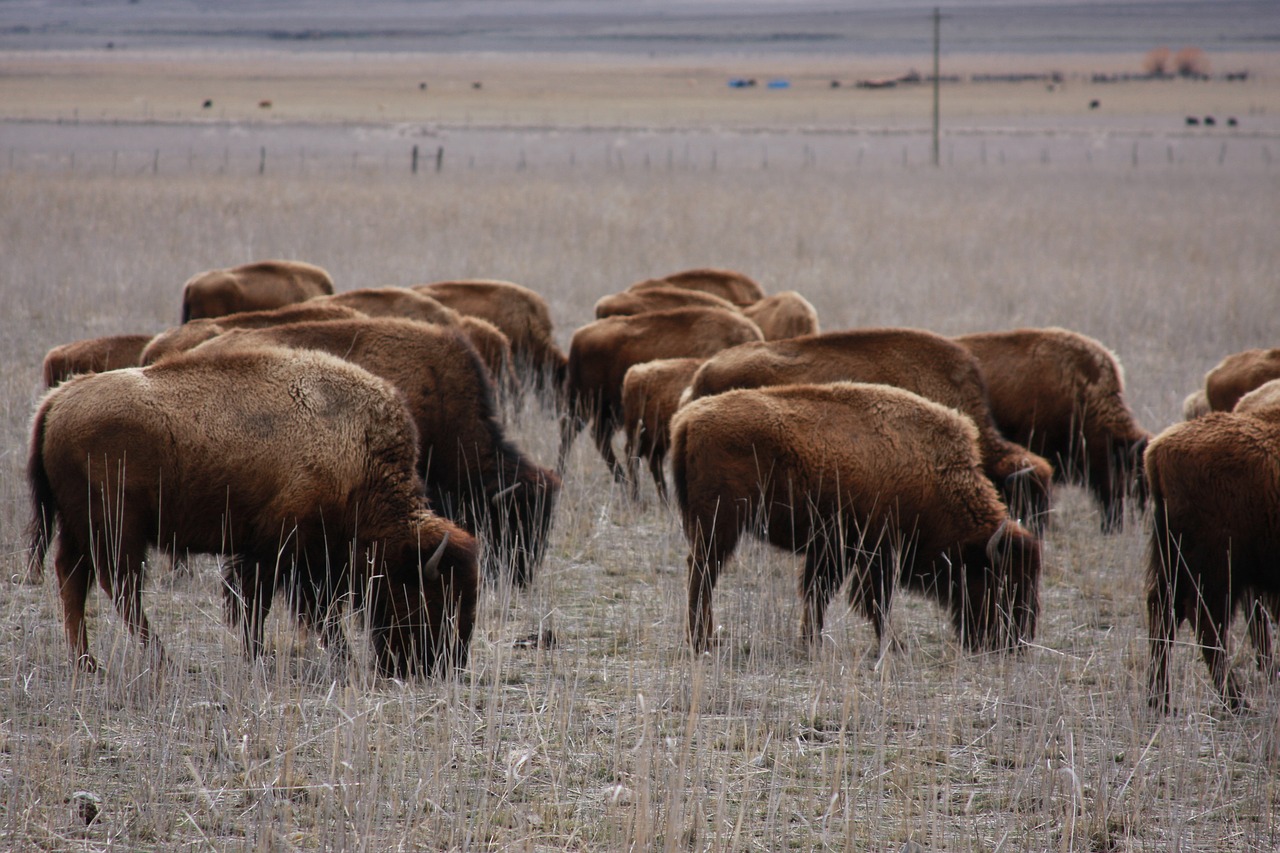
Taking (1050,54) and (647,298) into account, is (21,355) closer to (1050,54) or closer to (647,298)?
(647,298)

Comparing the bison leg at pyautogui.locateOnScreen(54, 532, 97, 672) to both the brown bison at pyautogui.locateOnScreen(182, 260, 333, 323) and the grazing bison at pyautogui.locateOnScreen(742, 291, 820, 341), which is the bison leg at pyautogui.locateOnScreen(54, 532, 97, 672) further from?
the brown bison at pyautogui.locateOnScreen(182, 260, 333, 323)

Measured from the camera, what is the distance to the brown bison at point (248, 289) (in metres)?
11.4

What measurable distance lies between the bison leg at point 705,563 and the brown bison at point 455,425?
112 centimetres

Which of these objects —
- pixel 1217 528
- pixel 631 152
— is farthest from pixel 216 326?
pixel 631 152

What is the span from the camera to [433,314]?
30.4ft

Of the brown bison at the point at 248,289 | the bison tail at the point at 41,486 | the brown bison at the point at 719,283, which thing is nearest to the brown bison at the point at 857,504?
the bison tail at the point at 41,486

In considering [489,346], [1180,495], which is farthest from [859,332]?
[489,346]

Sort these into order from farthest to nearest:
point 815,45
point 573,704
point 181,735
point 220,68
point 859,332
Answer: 1. point 815,45
2. point 220,68
3. point 859,332
4. point 573,704
5. point 181,735

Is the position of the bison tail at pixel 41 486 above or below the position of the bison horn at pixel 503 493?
above

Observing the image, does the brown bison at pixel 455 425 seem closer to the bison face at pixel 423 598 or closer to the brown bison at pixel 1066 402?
the bison face at pixel 423 598

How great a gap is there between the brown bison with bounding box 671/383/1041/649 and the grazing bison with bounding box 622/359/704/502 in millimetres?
2139

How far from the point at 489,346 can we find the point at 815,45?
185587mm

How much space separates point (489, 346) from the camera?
31.0 feet

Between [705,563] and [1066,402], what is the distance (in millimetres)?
4345
